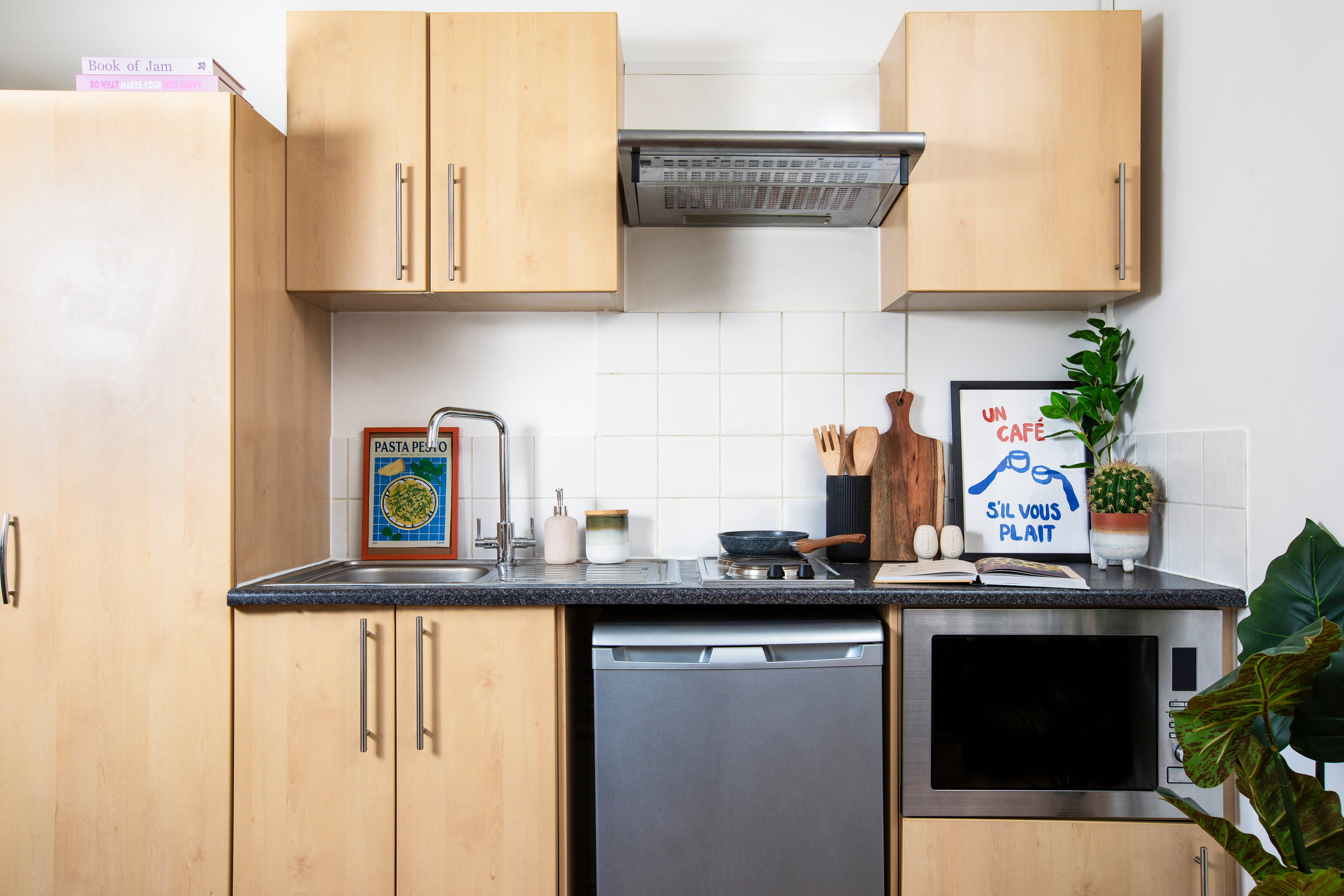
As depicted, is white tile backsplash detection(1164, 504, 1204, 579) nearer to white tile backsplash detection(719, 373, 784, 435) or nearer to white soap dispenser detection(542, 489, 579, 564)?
white tile backsplash detection(719, 373, 784, 435)

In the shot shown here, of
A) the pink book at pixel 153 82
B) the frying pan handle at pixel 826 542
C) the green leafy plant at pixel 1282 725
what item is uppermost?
the pink book at pixel 153 82

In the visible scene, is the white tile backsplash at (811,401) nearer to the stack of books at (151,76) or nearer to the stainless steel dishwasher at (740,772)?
the stainless steel dishwasher at (740,772)

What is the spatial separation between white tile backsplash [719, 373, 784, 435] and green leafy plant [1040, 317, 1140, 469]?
2.39ft

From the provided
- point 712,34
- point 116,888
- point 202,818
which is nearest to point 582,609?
point 202,818

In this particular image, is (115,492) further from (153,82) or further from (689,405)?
(689,405)

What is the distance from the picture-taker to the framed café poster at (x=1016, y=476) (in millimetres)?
2068

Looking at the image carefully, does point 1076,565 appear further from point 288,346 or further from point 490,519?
point 288,346

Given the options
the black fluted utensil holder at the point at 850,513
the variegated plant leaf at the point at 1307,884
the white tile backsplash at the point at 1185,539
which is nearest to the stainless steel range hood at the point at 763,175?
the black fluted utensil holder at the point at 850,513

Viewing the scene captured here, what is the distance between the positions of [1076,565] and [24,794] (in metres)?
2.54

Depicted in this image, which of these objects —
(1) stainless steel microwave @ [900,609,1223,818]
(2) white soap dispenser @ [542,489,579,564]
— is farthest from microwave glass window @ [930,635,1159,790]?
(2) white soap dispenser @ [542,489,579,564]

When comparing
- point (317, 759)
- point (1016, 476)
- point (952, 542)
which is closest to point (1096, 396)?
point (1016, 476)

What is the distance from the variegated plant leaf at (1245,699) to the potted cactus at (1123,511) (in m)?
0.71

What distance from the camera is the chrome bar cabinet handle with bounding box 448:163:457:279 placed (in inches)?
71.0

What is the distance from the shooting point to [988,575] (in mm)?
1655
